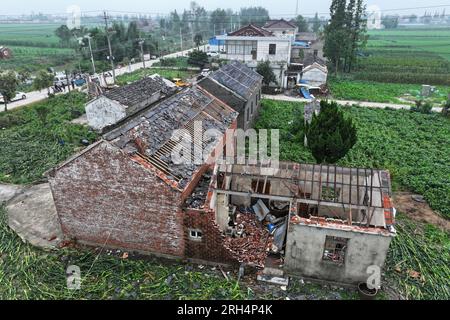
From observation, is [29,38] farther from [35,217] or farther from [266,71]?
[35,217]

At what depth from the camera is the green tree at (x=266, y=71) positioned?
34625mm

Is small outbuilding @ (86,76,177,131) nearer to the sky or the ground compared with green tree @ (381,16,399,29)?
nearer to the ground

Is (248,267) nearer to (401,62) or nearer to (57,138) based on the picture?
(57,138)

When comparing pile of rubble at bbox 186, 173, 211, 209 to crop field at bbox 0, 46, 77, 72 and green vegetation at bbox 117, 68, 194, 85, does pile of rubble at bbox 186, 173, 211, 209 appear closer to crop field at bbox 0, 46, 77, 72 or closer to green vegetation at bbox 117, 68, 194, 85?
green vegetation at bbox 117, 68, 194, 85

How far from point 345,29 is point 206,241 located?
44261 millimetres

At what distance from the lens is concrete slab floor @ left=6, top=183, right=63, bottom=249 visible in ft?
41.1

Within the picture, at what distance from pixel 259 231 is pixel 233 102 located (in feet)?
30.1

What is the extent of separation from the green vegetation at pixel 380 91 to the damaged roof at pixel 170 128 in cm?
2148

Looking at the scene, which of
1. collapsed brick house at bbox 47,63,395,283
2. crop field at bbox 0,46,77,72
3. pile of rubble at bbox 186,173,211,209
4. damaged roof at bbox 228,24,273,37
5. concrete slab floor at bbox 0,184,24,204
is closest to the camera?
collapsed brick house at bbox 47,63,395,283

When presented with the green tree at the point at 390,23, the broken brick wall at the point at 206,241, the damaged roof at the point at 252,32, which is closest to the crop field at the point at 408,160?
the broken brick wall at the point at 206,241

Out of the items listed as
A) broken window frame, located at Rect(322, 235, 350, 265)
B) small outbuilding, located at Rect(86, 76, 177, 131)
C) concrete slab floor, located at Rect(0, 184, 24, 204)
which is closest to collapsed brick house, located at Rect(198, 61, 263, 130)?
small outbuilding, located at Rect(86, 76, 177, 131)

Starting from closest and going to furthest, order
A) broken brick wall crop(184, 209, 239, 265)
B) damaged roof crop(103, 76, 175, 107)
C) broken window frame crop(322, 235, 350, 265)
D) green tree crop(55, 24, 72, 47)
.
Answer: broken window frame crop(322, 235, 350, 265)
broken brick wall crop(184, 209, 239, 265)
damaged roof crop(103, 76, 175, 107)
green tree crop(55, 24, 72, 47)

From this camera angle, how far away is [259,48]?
38.5m

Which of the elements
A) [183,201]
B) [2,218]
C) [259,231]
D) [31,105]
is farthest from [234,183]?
[31,105]
